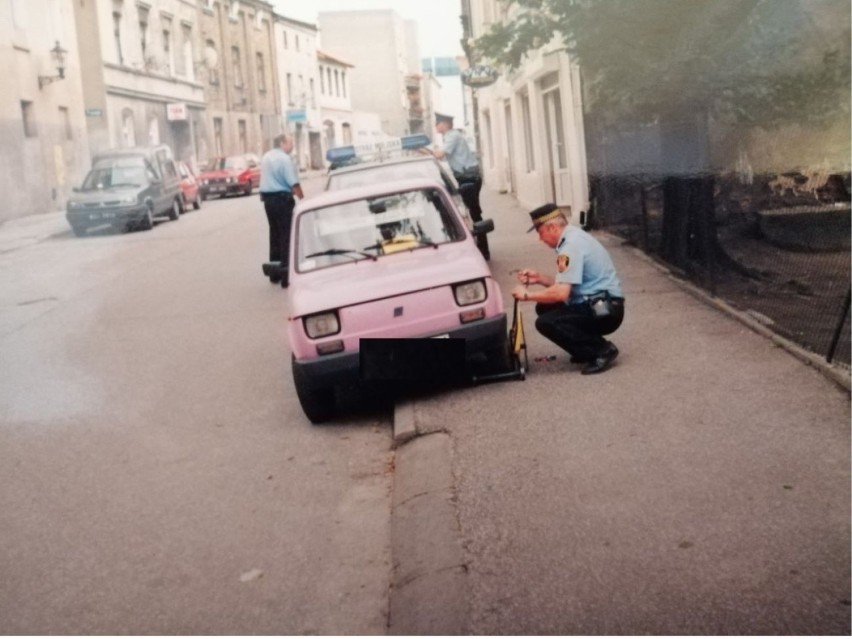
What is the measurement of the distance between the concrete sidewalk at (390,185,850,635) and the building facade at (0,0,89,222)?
2716 mm

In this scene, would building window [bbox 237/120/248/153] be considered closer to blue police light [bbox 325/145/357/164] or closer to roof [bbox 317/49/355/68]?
roof [bbox 317/49/355/68]

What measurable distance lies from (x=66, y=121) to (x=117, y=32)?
751mm

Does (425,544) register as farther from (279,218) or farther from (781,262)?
(279,218)

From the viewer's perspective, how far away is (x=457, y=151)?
46.2 feet

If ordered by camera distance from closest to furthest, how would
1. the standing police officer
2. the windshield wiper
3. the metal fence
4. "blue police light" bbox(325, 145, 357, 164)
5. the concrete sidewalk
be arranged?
the concrete sidewalk
the windshield wiper
the metal fence
the standing police officer
"blue police light" bbox(325, 145, 357, 164)

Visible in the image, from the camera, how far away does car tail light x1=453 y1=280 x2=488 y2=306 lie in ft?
23.9

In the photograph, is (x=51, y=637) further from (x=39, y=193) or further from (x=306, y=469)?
(x=39, y=193)

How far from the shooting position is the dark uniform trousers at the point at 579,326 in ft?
24.9

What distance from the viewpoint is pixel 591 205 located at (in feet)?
53.7

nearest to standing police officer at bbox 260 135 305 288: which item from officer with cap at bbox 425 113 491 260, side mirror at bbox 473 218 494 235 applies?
officer with cap at bbox 425 113 491 260

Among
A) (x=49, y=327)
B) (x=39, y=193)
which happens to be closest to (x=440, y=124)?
(x=49, y=327)

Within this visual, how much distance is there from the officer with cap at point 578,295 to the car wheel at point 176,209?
670 inches

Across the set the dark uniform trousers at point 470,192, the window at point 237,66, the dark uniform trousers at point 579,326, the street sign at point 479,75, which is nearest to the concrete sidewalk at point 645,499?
the dark uniform trousers at point 579,326

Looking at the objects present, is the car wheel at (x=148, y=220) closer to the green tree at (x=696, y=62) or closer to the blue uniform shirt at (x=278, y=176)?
the blue uniform shirt at (x=278, y=176)
